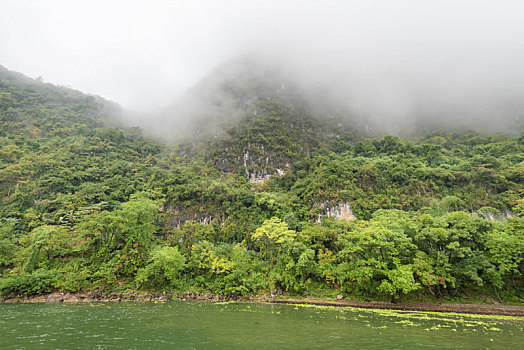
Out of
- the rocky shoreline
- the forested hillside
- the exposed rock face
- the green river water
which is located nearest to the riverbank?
the rocky shoreline

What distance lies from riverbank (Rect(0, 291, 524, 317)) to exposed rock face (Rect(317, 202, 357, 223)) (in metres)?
25.0

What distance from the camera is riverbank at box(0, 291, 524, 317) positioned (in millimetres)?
23516

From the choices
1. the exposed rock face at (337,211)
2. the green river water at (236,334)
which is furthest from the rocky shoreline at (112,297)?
the exposed rock face at (337,211)

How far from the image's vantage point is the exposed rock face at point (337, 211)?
51406mm

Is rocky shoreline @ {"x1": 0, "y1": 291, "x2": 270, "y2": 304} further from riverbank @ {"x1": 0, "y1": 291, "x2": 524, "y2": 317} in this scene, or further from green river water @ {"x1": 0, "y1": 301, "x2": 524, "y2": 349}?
green river water @ {"x1": 0, "y1": 301, "x2": 524, "y2": 349}

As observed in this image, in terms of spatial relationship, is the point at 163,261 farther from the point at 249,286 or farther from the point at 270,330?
the point at 270,330

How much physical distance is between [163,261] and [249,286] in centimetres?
1187

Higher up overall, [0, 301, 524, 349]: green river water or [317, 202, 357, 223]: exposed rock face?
[317, 202, 357, 223]: exposed rock face

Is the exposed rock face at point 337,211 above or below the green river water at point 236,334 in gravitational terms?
above

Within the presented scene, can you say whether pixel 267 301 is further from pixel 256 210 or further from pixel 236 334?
pixel 256 210

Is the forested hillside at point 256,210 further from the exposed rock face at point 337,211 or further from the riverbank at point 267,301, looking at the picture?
the riverbank at point 267,301

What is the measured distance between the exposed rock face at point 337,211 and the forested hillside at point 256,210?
1.00 feet

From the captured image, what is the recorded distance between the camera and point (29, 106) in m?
95.8

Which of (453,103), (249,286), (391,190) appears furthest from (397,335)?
(453,103)
